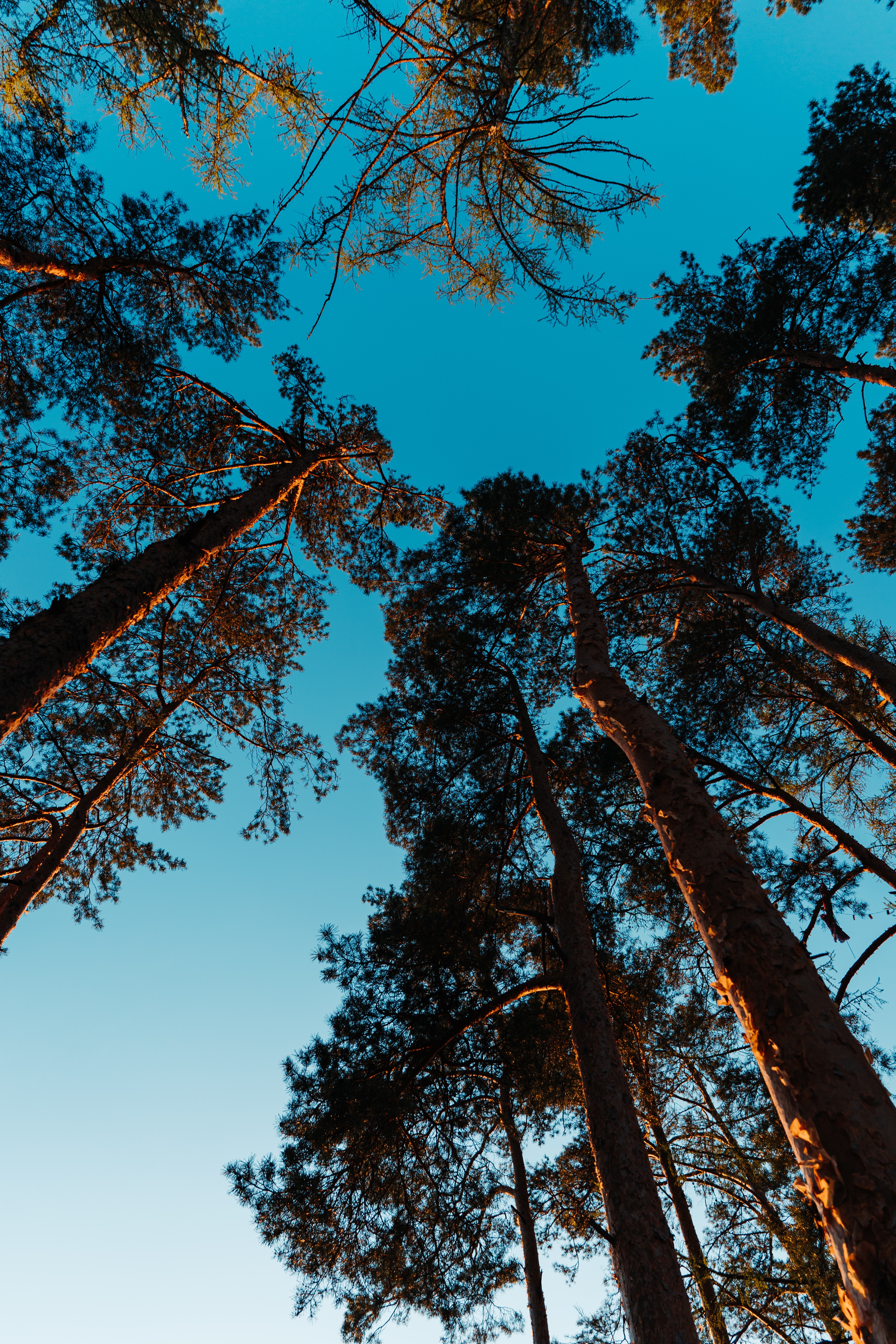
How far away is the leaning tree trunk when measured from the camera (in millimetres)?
1660

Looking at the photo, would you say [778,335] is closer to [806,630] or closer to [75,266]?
[806,630]

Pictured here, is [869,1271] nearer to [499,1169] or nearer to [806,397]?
[499,1169]

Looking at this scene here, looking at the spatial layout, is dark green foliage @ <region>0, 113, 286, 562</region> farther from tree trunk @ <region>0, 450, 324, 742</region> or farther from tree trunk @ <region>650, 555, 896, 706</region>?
tree trunk @ <region>650, 555, 896, 706</region>

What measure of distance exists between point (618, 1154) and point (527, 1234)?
17.1 feet

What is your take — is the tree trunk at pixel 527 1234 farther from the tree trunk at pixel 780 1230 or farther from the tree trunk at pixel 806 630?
the tree trunk at pixel 806 630

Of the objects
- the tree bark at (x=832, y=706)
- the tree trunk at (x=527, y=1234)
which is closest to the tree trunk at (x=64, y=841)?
the tree trunk at (x=527, y=1234)

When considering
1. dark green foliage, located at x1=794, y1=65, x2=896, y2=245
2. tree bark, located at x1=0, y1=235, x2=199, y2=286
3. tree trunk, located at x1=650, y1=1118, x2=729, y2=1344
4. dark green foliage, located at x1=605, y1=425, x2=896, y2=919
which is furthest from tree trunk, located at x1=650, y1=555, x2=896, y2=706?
tree bark, located at x1=0, y1=235, x2=199, y2=286

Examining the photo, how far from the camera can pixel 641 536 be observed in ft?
26.9

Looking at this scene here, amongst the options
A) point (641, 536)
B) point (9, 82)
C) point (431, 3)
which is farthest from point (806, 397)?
point (9, 82)

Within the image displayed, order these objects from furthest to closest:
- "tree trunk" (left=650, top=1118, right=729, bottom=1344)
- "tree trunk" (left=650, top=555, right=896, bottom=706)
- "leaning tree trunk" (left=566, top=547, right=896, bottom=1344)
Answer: "tree trunk" (left=650, top=1118, right=729, bottom=1344) < "tree trunk" (left=650, top=555, right=896, bottom=706) < "leaning tree trunk" (left=566, top=547, right=896, bottom=1344)

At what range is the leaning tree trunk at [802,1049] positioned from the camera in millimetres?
1660

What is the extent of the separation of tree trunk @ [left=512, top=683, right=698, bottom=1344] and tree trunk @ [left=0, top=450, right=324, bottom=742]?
535 cm

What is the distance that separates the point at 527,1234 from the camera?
7789 mm

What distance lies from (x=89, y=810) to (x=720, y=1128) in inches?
407
